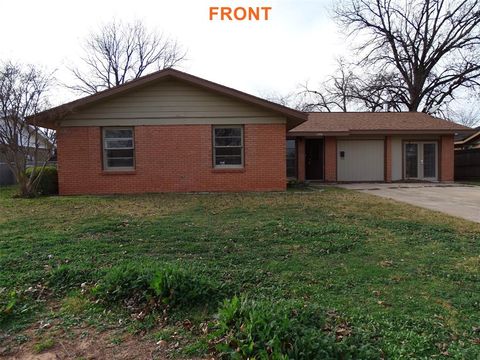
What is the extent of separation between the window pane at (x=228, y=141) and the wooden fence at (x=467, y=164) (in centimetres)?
1509

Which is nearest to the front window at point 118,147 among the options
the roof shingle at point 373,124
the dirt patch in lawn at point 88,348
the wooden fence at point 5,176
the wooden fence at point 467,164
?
the wooden fence at point 5,176

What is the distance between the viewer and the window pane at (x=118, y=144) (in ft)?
41.8

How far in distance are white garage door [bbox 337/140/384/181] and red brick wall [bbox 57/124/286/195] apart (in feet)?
19.1

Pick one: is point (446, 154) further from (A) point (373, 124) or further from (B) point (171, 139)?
(B) point (171, 139)

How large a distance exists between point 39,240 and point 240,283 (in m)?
3.62

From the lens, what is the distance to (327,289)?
3.76 meters

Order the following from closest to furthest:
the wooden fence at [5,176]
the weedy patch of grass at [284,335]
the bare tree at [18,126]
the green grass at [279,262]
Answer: the weedy patch of grass at [284,335], the green grass at [279,262], the bare tree at [18,126], the wooden fence at [5,176]

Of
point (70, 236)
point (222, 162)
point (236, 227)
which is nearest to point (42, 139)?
point (222, 162)

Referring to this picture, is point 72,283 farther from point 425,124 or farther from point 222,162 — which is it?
point 425,124

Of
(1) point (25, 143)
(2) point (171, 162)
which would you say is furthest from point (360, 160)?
(1) point (25, 143)

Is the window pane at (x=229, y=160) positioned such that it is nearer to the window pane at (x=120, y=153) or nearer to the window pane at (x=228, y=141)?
the window pane at (x=228, y=141)

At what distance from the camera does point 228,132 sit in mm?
12930

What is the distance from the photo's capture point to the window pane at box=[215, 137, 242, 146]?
42.4ft

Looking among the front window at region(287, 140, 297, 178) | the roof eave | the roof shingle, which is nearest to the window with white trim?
the roof eave
